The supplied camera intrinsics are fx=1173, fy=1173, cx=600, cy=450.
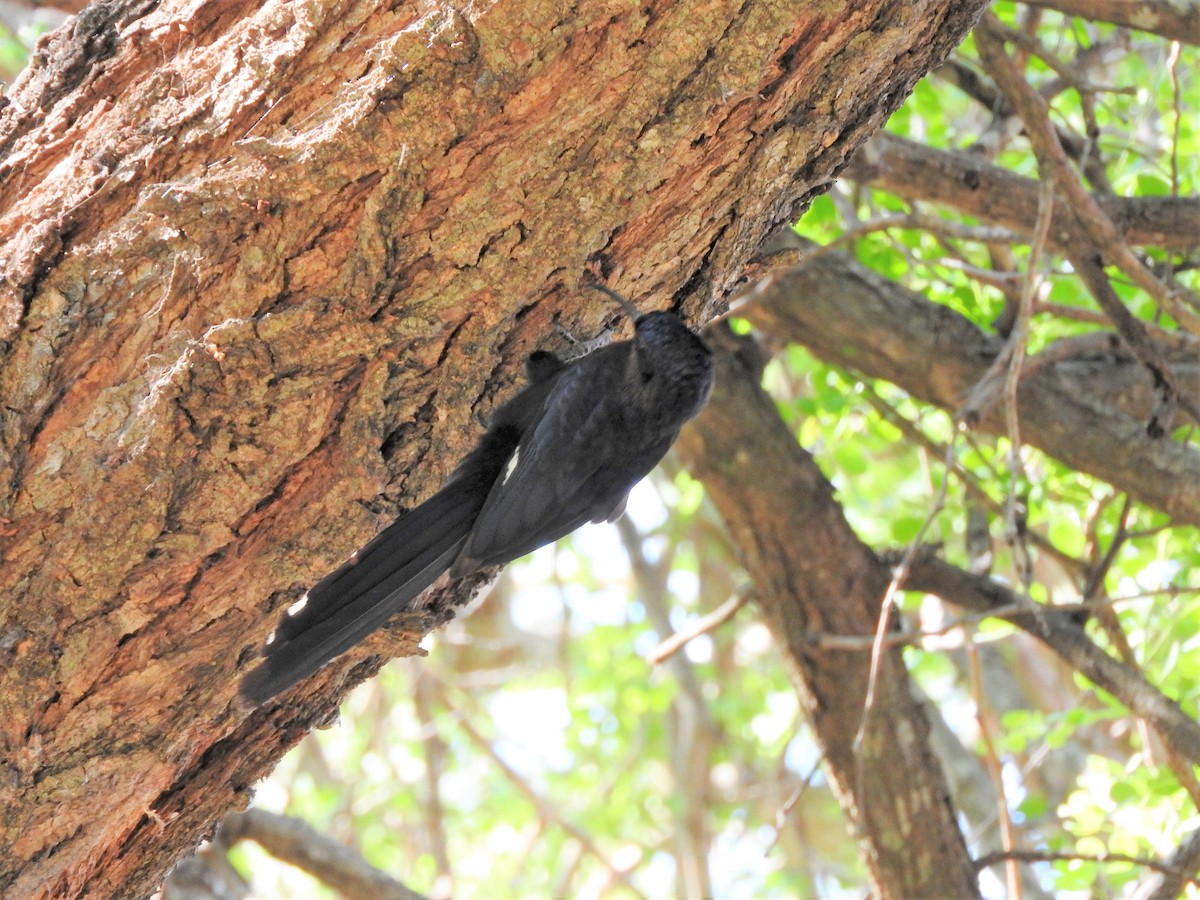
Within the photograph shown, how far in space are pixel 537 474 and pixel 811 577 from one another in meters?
1.68

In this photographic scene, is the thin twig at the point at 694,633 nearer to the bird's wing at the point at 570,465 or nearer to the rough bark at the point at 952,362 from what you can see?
the rough bark at the point at 952,362

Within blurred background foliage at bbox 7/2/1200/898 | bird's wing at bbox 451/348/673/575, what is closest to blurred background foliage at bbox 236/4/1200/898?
blurred background foliage at bbox 7/2/1200/898

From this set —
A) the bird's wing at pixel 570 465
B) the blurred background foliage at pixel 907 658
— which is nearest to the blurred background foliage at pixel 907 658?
the blurred background foliage at pixel 907 658

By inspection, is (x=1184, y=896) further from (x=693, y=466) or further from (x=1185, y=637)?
(x=693, y=466)

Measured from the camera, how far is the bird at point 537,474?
91.2 inches

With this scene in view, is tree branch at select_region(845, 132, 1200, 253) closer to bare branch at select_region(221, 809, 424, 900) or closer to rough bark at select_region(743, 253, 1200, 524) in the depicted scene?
rough bark at select_region(743, 253, 1200, 524)

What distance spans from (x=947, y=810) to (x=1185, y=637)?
49.1 inches

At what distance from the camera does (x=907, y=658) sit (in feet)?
22.4

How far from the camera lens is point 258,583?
2.04 meters

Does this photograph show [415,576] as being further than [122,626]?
Yes

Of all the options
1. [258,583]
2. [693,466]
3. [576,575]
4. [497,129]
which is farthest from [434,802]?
[497,129]

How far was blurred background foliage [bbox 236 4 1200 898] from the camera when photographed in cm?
393

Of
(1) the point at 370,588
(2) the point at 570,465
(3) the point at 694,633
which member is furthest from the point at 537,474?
(3) the point at 694,633

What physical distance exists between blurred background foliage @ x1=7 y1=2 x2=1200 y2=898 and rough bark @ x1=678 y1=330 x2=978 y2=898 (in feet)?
0.79
